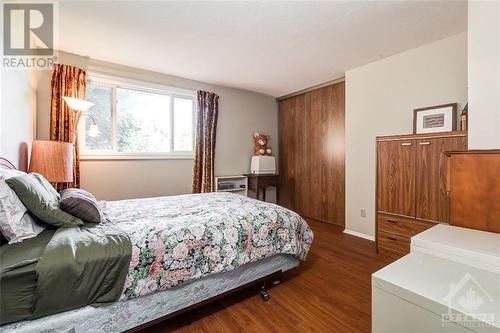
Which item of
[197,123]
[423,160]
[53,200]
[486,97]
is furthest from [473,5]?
[197,123]

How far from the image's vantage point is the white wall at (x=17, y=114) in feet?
6.03

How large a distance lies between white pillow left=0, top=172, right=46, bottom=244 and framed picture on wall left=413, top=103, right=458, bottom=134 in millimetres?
3593

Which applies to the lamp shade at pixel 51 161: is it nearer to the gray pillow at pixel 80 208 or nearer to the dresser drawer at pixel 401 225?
the gray pillow at pixel 80 208

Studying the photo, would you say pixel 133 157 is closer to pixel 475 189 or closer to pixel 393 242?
pixel 393 242

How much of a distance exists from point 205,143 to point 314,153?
197 centimetres

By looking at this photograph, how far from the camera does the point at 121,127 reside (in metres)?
3.30

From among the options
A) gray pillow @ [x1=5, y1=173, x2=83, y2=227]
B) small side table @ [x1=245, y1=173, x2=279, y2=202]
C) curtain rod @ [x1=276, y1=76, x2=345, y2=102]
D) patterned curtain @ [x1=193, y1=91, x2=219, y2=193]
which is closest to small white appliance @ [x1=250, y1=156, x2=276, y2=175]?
small side table @ [x1=245, y1=173, x2=279, y2=202]

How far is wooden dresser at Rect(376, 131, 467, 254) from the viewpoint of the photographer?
2162mm

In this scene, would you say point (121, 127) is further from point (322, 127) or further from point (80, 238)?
point (322, 127)

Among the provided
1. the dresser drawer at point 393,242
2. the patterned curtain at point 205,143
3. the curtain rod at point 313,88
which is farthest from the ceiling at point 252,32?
the dresser drawer at point 393,242

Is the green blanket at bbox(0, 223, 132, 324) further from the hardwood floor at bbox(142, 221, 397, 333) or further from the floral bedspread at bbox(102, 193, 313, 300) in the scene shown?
the hardwood floor at bbox(142, 221, 397, 333)

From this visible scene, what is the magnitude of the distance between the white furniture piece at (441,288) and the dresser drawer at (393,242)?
143cm

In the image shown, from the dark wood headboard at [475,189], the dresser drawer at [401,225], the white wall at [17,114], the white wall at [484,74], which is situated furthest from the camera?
the dresser drawer at [401,225]

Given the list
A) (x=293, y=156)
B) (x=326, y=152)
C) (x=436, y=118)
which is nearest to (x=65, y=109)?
(x=293, y=156)
